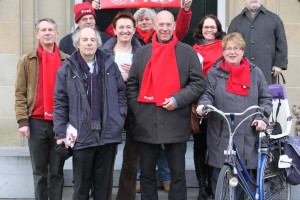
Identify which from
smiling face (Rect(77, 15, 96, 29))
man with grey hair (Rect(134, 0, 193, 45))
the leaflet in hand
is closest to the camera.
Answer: the leaflet in hand

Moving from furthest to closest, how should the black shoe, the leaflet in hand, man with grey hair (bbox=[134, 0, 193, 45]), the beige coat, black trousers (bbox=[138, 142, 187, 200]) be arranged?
1. the black shoe
2. man with grey hair (bbox=[134, 0, 193, 45])
3. the beige coat
4. black trousers (bbox=[138, 142, 187, 200])
5. the leaflet in hand

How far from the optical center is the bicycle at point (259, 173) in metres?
4.64

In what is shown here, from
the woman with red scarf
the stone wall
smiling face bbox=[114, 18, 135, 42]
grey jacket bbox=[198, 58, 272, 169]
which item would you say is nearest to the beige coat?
smiling face bbox=[114, 18, 135, 42]

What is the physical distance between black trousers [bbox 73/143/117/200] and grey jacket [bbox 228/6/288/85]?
207 centimetres

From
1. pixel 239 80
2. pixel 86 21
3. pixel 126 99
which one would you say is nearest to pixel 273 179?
pixel 239 80

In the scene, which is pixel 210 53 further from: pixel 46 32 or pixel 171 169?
pixel 46 32

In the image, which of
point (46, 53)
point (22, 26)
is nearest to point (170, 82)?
point (46, 53)

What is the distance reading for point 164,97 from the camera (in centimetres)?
489

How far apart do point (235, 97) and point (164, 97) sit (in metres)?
0.68

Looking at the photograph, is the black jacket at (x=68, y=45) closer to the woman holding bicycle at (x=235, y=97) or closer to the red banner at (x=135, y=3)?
the red banner at (x=135, y=3)

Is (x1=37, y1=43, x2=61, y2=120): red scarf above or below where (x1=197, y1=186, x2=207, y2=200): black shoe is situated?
above

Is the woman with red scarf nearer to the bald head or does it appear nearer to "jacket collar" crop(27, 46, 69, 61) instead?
the bald head

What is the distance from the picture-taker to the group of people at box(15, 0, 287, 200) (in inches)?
189

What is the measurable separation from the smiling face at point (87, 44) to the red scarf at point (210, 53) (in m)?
1.31
